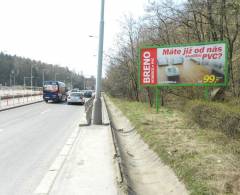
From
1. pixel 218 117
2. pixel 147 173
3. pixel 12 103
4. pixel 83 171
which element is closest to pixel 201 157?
pixel 147 173

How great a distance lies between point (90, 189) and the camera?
6.24 m

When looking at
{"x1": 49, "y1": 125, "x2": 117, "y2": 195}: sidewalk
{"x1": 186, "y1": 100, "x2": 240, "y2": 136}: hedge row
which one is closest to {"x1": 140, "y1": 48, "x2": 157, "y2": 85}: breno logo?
{"x1": 186, "y1": 100, "x2": 240, "y2": 136}: hedge row

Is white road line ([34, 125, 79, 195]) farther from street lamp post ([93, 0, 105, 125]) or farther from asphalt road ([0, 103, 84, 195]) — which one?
street lamp post ([93, 0, 105, 125])

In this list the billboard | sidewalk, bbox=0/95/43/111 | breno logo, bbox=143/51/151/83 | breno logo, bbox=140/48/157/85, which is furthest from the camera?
sidewalk, bbox=0/95/43/111

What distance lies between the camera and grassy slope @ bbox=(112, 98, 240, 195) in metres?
5.83

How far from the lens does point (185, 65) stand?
1895 cm

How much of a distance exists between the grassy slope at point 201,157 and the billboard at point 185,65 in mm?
7277

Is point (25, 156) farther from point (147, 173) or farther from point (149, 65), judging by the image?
point (149, 65)

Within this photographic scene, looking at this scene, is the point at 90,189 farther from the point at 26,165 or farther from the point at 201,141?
the point at 201,141

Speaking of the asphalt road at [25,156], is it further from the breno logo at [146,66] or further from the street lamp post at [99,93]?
the breno logo at [146,66]

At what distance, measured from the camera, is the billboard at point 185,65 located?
1783 cm

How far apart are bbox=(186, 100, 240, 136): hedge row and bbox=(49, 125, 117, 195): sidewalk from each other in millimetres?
3563

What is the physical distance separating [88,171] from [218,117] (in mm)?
5444

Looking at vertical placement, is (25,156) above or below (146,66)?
below
